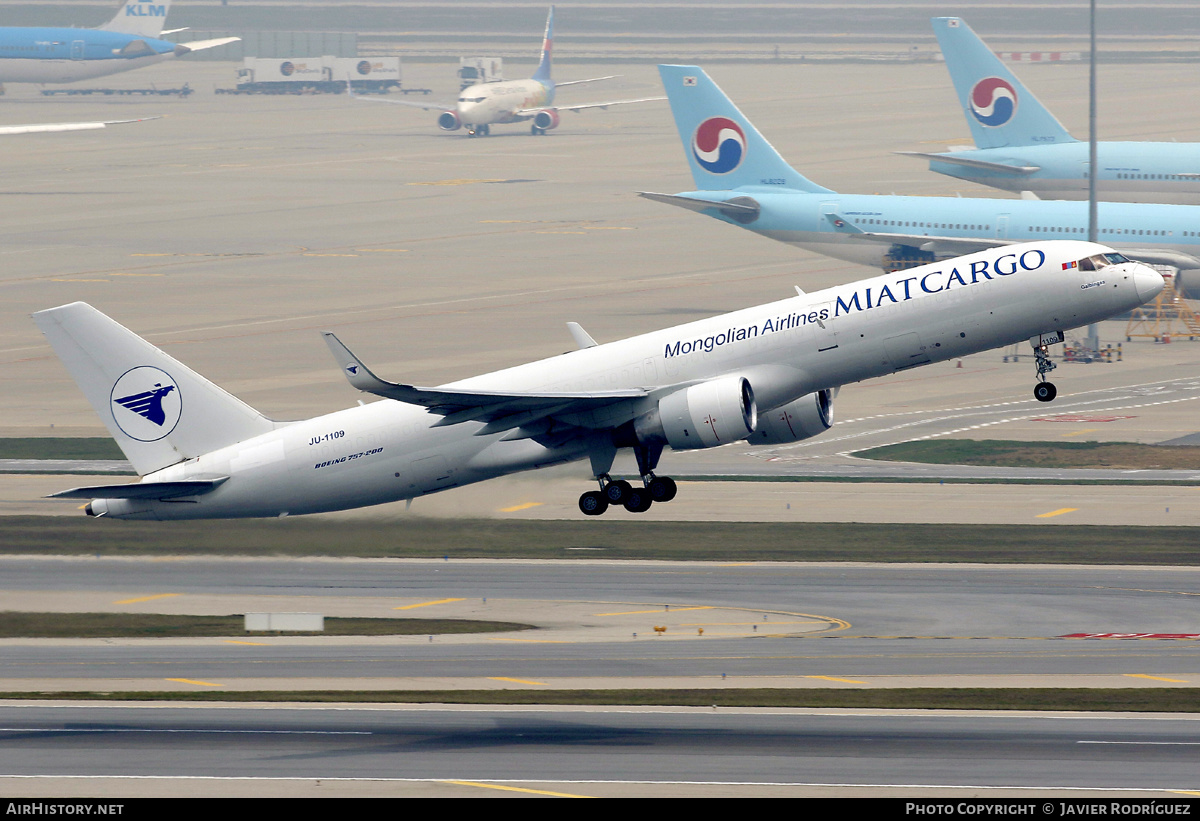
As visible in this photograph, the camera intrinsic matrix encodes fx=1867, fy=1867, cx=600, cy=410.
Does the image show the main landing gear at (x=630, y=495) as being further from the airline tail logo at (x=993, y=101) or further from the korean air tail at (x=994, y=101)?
the airline tail logo at (x=993, y=101)

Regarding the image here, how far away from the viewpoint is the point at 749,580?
78688 millimetres

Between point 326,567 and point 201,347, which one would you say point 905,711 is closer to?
point 326,567

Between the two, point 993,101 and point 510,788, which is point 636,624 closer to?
point 510,788

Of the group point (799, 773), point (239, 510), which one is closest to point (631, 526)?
point (239, 510)

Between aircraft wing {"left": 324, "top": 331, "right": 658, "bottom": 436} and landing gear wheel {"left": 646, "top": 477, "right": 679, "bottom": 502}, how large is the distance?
242 cm

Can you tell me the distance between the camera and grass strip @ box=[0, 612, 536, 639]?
72625 millimetres

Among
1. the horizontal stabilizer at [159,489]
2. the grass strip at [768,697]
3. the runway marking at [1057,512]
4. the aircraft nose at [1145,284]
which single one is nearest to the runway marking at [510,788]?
the grass strip at [768,697]

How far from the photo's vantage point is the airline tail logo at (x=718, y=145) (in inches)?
4695

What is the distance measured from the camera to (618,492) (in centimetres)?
5925

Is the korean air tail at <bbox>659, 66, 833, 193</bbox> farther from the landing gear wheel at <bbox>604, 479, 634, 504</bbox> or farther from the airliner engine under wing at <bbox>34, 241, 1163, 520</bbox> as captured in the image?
the landing gear wheel at <bbox>604, 479, 634, 504</bbox>

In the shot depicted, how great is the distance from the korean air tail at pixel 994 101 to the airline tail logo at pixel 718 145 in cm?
2939

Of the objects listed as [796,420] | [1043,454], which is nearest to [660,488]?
[796,420]

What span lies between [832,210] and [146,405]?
219 ft

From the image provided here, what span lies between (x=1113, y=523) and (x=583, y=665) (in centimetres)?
2935
